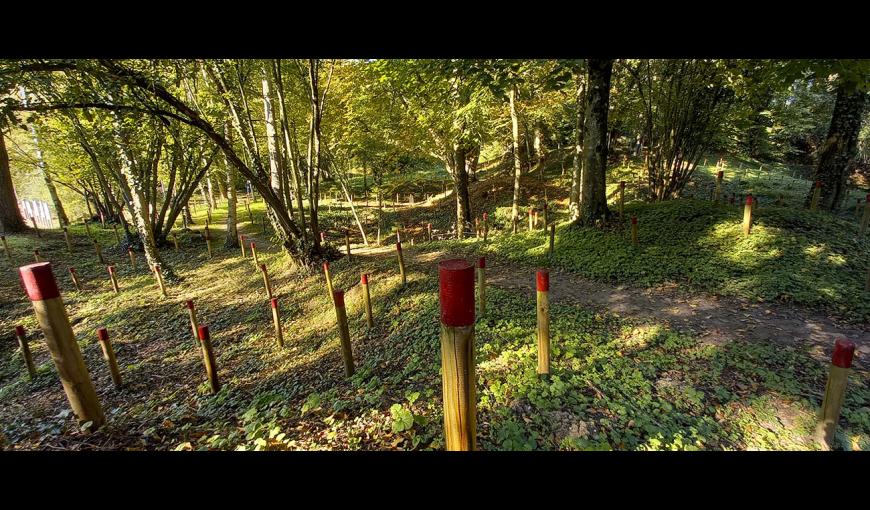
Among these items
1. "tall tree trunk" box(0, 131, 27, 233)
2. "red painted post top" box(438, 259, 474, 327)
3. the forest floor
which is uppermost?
"tall tree trunk" box(0, 131, 27, 233)

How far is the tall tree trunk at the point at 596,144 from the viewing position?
9312 mm

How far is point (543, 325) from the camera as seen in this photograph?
4367 mm

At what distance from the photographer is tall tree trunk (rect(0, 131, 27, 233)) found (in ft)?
61.9

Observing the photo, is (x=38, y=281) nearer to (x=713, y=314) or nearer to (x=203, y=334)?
(x=203, y=334)

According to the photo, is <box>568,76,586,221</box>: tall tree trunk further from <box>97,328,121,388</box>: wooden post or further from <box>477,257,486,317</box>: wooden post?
<box>97,328,121,388</box>: wooden post

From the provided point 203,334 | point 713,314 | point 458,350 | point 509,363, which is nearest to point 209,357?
point 203,334

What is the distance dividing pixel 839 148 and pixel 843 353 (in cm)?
1244

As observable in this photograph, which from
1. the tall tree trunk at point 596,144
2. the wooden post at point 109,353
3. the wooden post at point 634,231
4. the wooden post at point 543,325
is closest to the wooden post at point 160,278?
the wooden post at point 109,353

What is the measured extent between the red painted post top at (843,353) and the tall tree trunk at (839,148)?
1177cm

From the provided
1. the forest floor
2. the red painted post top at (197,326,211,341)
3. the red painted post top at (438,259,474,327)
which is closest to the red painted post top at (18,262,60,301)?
the forest floor

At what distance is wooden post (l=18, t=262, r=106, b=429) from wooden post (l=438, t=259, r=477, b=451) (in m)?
2.34

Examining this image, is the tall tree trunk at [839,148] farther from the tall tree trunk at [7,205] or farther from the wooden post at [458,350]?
the tall tree trunk at [7,205]
